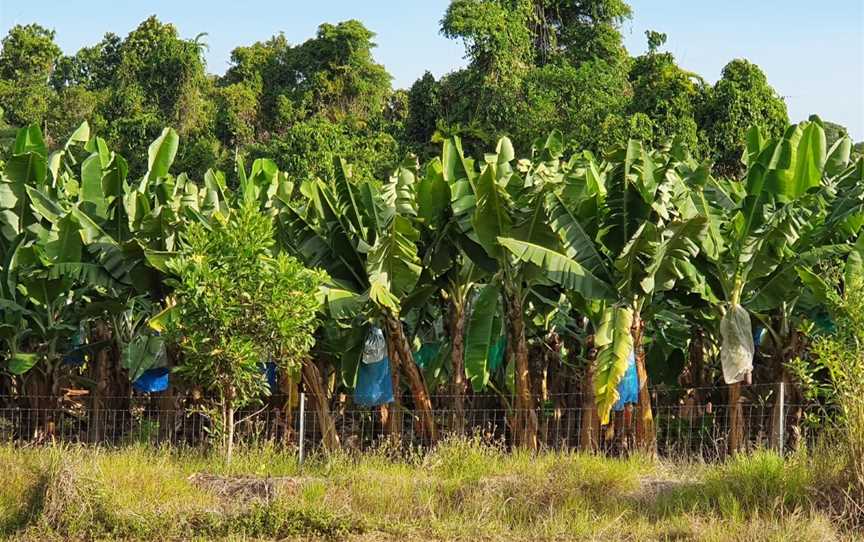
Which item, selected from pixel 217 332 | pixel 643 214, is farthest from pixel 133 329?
pixel 643 214

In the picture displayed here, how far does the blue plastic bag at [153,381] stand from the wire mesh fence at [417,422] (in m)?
0.22

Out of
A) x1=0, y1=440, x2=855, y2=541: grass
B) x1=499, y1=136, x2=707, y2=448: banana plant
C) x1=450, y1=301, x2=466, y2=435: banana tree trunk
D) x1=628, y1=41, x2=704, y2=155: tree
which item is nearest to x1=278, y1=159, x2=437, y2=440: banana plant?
x1=450, y1=301, x2=466, y2=435: banana tree trunk

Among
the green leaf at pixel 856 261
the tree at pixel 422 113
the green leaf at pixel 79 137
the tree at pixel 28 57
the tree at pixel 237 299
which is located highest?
the tree at pixel 28 57

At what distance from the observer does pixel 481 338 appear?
1330cm

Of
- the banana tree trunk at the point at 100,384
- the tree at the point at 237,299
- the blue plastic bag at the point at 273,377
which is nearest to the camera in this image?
the tree at the point at 237,299

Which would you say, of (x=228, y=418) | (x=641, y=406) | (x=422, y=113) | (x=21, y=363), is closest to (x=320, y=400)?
(x=228, y=418)

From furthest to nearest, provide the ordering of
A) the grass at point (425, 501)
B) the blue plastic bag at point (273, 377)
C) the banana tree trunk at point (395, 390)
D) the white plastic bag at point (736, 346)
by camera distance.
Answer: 1. the blue plastic bag at point (273, 377)
2. the banana tree trunk at point (395, 390)
3. the white plastic bag at point (736, 346)
4. the grass at point (425, 501)

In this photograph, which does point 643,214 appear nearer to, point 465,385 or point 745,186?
point 745,186

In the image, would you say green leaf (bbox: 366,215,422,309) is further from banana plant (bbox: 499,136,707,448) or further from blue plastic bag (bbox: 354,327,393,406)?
banana plant (bbox: 499,136,707,448)

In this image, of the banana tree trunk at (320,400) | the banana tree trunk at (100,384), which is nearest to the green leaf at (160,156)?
the banana tree trunk at (100,384)

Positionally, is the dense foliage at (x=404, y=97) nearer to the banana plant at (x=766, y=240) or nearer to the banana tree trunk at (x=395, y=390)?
the banana plant at (x=766, y=240)

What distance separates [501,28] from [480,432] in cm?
2092

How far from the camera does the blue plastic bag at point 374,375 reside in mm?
14172

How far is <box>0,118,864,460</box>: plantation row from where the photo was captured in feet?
41.2
